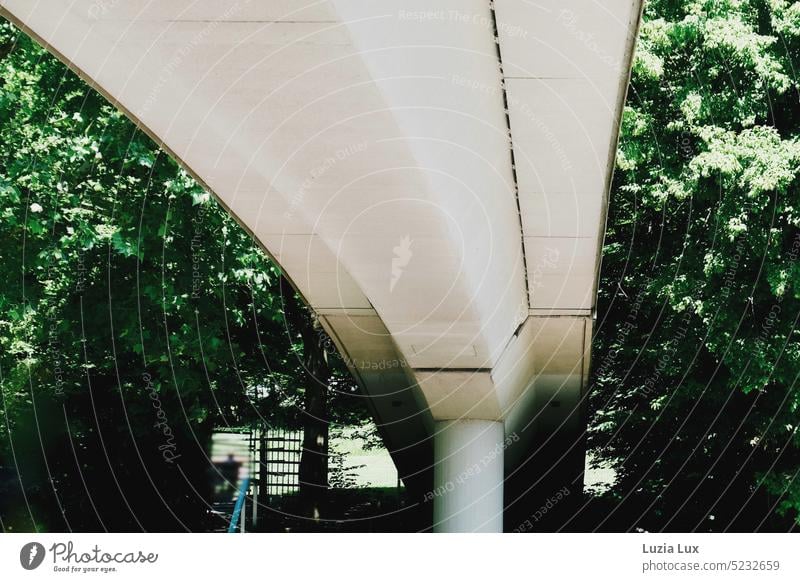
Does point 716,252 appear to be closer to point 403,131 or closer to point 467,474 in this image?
point 467,474

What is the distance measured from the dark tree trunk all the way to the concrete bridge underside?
865 cm

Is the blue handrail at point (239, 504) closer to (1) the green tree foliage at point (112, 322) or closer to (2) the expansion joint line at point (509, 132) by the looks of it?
(1) the green tree foliage at point (112, 322)

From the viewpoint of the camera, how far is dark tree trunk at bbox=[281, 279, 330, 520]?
21.1 metres

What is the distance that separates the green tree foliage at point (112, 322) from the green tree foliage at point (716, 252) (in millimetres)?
6390

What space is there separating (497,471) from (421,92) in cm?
959

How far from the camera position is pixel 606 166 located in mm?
7996

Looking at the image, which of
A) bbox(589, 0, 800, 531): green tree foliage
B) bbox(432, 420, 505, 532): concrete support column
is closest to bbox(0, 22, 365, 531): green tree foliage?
bbox(432, 420, 505, 532): concrete support column

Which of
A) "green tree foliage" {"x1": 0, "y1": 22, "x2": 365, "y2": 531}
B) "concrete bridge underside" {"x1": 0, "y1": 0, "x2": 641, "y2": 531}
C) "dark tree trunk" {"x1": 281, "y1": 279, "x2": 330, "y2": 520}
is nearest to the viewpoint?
"concrete bridge underside" {"x1": 0, "y1": 0, "x2": 641, "y2": 531}

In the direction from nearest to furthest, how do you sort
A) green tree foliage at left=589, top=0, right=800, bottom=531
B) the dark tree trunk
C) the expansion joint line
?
the expansion joint line, green tree foliage at left=589, top=0, right=800, bottom=531, the dark tree trunk

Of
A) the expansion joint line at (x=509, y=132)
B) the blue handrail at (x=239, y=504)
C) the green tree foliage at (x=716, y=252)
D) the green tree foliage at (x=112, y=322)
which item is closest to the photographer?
the expansion joint line at (x=509, y=132)

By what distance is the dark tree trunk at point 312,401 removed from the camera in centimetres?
2112

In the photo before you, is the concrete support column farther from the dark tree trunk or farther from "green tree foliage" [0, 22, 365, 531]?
the dark tree trunk

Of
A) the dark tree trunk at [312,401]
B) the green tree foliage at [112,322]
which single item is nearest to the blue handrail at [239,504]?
the green tree foliage at [112,322]
